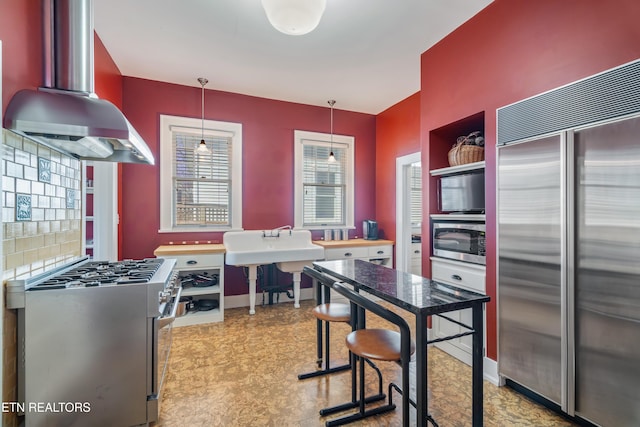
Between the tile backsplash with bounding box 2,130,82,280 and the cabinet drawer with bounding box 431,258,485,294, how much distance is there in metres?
3.01

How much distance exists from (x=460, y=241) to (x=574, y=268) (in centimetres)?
92

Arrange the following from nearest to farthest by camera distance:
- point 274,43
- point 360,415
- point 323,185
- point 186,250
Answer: point 360,415 → point 274,43 → point 186,250 → point 323,185

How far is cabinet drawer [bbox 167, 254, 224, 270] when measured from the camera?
3.38 meters

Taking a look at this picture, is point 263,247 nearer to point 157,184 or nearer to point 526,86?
point 157,184

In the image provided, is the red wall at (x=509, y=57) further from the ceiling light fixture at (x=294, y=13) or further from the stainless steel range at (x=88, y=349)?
the stainless steel range at (x=88, y=349)

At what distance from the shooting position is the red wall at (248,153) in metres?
3.66

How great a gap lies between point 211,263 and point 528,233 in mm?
3082

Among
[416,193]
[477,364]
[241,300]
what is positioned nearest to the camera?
[477,364]

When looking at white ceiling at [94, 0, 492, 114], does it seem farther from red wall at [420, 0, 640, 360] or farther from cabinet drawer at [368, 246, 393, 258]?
cabinet drawer at [368, 246, 393, 258]

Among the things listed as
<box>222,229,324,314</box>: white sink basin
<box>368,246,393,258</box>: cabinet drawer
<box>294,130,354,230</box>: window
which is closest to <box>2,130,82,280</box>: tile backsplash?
<box>222,229,324,314</box>: white sink basin

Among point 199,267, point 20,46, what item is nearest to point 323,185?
point 199,267

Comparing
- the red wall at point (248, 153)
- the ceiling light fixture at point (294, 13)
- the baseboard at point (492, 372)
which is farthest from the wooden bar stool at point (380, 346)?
the red wall at point (248, 153)

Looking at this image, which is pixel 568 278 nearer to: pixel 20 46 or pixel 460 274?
pixel 460 274

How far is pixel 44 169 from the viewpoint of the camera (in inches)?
76.4
